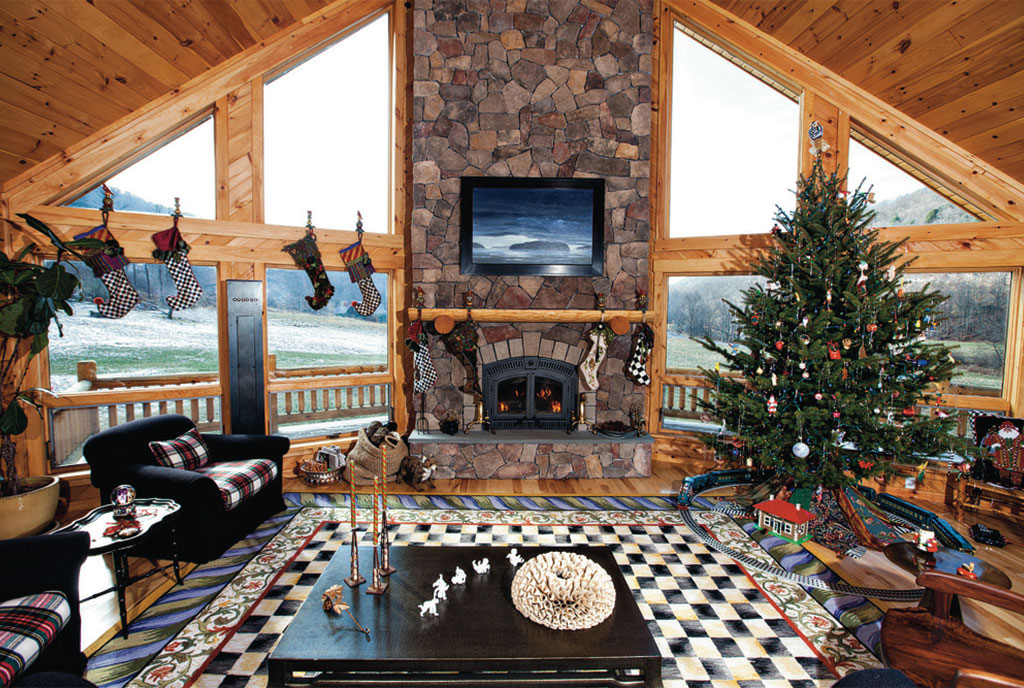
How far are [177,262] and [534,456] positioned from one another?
3.58 meters

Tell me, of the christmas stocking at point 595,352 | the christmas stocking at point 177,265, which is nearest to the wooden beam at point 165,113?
the christmas stocking at point 177,265

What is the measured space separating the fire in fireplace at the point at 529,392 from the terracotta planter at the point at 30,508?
3.27 m

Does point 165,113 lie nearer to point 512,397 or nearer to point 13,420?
point 13,420

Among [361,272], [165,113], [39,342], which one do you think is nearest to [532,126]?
[361,272]

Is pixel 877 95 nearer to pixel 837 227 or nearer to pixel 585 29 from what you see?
pixel 837 227

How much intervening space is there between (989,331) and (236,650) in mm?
5968

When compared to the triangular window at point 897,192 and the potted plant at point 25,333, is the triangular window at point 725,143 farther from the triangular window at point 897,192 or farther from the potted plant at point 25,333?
the potted plant at point 25,333

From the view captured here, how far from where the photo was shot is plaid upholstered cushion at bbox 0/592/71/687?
1688mm

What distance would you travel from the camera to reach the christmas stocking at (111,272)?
3.99 metres

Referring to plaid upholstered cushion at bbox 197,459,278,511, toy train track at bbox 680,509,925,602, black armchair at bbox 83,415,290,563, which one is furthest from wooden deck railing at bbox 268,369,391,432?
toy train track at bbox 680,509,925,602

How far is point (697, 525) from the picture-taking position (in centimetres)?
372

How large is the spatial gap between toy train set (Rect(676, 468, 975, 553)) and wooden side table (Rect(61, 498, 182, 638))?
11.6 feet

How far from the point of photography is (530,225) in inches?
190

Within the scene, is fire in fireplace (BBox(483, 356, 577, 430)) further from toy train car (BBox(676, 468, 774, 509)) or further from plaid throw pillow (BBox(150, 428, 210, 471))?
plaid throw pillow (BBox(150, 428, 210, 471))
